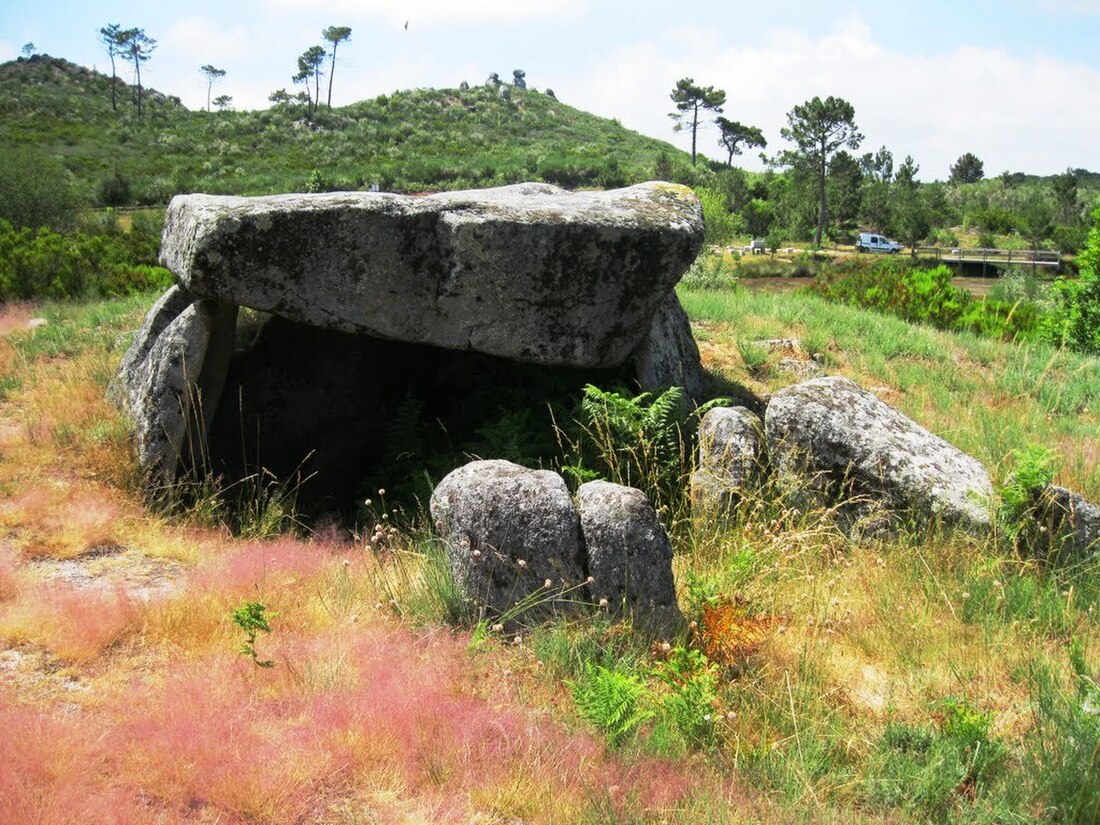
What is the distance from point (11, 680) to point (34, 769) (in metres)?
1.24

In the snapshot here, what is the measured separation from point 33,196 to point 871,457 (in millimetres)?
22718

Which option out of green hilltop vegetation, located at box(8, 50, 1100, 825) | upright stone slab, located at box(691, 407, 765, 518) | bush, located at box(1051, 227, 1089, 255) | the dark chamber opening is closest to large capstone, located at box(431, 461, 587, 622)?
green hilltop vegetation, located at box(8, 50, 1100, 825)

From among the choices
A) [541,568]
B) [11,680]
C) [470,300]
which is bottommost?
[11,680]

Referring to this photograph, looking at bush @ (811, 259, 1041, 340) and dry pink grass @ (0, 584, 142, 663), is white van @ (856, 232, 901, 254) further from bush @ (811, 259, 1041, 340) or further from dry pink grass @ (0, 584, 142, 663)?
dry pink grass @ (0, 584, 142, 663)

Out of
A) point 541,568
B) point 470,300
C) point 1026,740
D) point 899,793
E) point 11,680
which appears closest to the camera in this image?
point 899,793

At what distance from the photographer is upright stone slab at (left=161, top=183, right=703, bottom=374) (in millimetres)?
7254

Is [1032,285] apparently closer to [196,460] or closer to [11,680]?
[196,460]

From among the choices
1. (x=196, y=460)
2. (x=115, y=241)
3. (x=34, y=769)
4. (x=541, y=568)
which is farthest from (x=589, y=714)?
(x=115, y=241)

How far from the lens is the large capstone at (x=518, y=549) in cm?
501

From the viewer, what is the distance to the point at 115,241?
758 inches

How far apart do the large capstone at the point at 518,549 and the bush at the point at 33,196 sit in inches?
813

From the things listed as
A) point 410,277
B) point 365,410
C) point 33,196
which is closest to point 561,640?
point 410,277


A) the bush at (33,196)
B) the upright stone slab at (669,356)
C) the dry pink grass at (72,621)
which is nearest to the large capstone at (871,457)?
the upright stone slab at (669,356)

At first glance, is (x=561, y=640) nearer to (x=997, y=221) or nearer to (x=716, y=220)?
(x=716, y=220)
